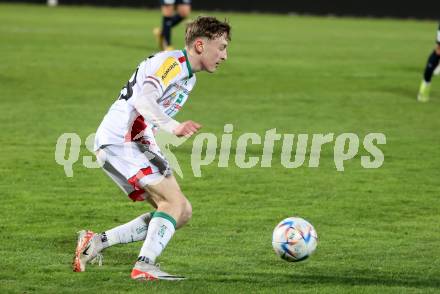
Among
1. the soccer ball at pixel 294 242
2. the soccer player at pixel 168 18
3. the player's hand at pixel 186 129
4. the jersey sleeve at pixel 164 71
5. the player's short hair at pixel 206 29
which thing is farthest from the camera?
the soccer player at pixel 168 18

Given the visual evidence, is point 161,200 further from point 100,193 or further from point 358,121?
point 358,121

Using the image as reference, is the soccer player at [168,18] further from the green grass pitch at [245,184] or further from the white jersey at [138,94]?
the white jersey at [138,94]

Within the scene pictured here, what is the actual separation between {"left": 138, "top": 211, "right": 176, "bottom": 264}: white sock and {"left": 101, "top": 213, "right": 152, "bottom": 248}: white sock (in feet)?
1.09

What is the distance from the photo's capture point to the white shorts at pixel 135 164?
6.98 metres

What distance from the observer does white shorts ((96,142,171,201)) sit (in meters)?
6.98

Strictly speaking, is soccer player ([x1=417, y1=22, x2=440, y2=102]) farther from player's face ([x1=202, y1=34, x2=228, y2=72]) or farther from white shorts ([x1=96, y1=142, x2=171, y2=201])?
white shorts ([x1=96, y1=142, x2=171, y2=201])

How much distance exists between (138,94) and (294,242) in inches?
57.9

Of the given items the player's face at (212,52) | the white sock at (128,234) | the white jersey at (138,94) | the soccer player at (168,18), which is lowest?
the soccer player at (168,18)

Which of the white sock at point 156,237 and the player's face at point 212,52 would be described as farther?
the player's face at point 212,52

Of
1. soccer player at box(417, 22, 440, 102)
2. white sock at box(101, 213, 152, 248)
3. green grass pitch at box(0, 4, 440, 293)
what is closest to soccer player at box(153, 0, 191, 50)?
green grass pitch at box(0, 4, 440, 293)

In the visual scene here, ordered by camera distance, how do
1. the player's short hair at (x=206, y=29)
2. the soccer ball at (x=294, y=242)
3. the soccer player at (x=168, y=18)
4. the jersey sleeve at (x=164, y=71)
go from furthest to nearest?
the soccer player at (x=168, y=18), the soccer ball at (x=294, y=242), the player's short hair at (x=206, y=29), the jersey sleeve at (x=164, y=71)

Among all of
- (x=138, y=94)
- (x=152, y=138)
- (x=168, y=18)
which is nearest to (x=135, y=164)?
→ (x=152, y=138)

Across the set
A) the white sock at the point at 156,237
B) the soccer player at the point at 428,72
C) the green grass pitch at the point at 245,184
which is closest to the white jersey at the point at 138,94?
the white sock at the point at 156,237

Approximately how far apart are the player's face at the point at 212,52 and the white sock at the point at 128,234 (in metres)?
1.12
